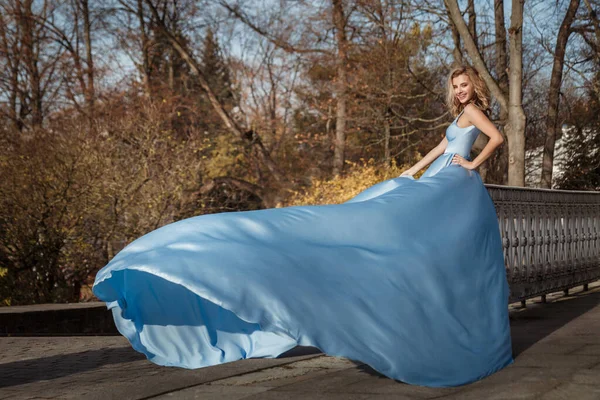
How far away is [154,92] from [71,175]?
15179 millimetres

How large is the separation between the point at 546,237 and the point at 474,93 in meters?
3.43

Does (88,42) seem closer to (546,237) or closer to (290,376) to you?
(546,237)

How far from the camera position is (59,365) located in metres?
6.45

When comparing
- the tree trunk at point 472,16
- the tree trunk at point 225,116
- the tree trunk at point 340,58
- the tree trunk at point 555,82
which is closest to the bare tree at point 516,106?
the tree trunk at point 472,16

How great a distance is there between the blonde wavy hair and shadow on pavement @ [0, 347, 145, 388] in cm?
329

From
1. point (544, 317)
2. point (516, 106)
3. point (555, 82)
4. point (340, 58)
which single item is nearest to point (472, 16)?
point (555, 82)

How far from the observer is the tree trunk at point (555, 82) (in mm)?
17894

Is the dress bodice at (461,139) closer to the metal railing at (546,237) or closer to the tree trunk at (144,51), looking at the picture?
the metal railing at (546,237)

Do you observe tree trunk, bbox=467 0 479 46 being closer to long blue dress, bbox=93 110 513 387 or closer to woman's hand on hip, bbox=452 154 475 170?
woman's hand on hip, bbox=452 154 475 170

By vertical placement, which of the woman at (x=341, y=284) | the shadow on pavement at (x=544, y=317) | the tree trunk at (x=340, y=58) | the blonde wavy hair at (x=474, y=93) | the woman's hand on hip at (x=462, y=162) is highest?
the tree trunk at (x=340, y=58)

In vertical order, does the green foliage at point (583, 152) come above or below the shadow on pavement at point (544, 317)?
above

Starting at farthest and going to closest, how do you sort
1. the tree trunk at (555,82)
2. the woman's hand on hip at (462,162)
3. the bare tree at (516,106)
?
Result: the tree trunk at (555,82)
the bare tree at (516,106)
the woman's hand on hip at (462,162)

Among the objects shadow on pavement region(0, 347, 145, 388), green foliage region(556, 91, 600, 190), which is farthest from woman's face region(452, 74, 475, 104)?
green foliage region(556, 91, 600, 190)

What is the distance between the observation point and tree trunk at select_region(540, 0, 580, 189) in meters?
17.9
